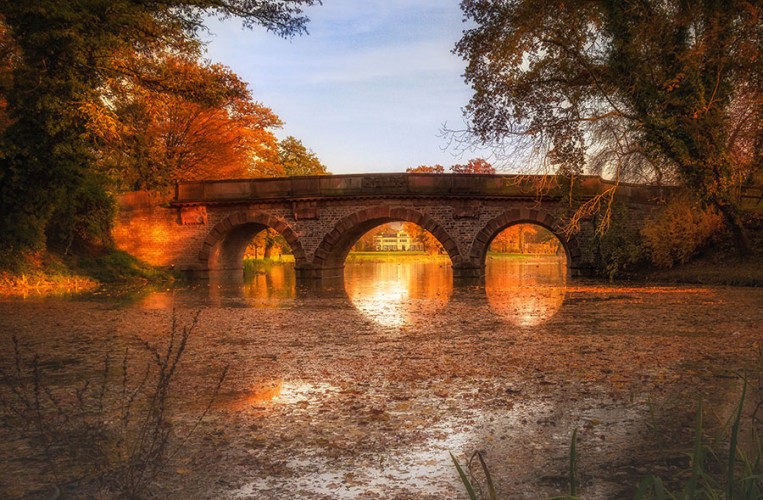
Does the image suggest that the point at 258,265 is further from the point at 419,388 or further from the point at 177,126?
the point at 419,388

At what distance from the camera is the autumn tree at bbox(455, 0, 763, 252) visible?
13102mm

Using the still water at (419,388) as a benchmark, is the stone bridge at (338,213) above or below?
above

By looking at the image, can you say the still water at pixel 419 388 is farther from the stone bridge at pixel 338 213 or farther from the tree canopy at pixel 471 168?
the tree canopy at pixel 471 168

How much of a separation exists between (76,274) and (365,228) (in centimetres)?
1013

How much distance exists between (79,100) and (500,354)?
14.6 m

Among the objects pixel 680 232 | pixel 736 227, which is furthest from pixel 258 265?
pixel 736 227

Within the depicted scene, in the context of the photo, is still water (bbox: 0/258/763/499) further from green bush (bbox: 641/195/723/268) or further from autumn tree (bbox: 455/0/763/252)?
green bush (bbox: 641/195/723/268)

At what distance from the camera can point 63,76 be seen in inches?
648

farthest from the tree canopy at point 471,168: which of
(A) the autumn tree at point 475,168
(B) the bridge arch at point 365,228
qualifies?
(B) the bridge arch at point 365,228

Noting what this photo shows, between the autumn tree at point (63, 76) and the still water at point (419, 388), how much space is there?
6923mm

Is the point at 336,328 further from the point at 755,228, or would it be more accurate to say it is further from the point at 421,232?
the point at 421,232

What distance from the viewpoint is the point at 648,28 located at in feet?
41.0

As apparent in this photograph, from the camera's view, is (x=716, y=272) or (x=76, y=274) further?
(x=76, y=274)

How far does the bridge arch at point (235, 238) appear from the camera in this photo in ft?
76.3
